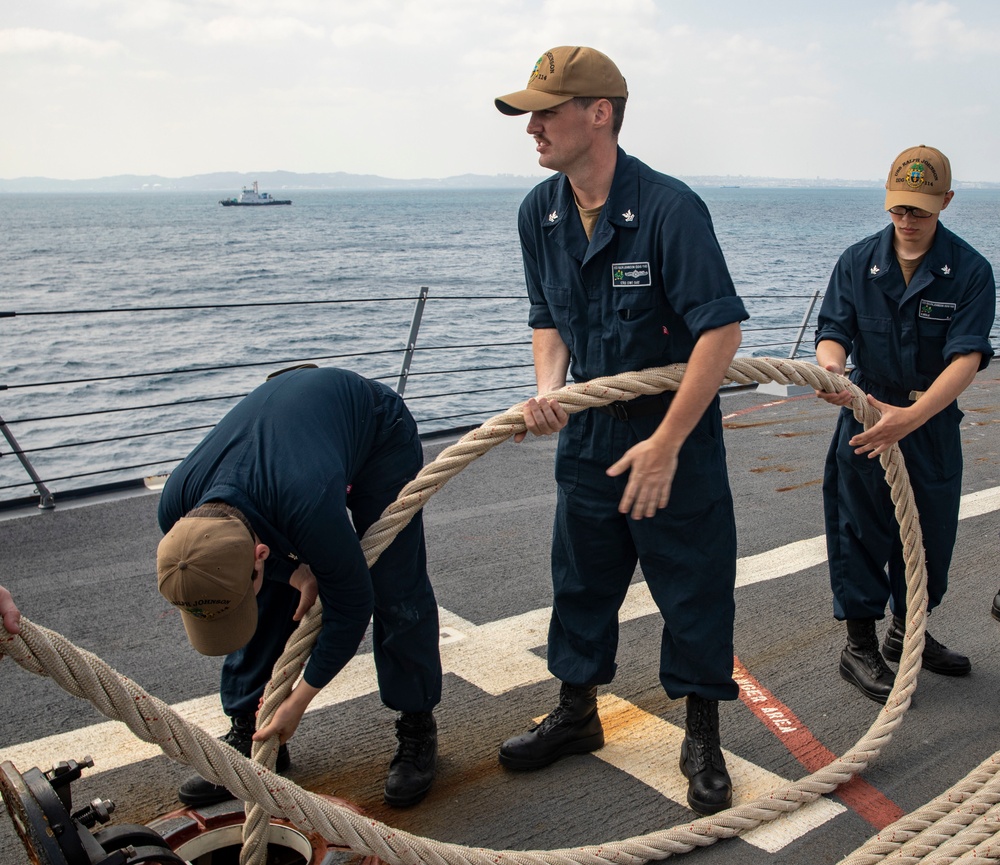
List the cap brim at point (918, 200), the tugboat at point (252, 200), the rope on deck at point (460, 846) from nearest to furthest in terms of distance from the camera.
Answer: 1. the rope on deck at point (460, 846)
2. the cap brim at point (918, 200)
3. the tugboat at point (252, 200)

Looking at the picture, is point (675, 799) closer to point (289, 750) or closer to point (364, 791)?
point (364, 791)

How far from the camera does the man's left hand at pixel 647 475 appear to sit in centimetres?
280

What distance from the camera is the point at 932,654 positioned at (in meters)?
4.13

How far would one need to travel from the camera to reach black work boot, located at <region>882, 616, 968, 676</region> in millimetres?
4082

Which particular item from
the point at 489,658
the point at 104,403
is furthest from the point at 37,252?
the point at 489,658

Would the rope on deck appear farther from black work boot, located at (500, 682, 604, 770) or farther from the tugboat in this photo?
the tugboat

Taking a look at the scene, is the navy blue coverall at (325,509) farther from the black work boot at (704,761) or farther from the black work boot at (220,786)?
the black work boot at (704,761)

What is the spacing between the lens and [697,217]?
2.89 meters

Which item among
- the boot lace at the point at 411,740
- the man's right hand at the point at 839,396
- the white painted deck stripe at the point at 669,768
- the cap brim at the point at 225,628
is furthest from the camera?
the man's right hand at the point at 839,396

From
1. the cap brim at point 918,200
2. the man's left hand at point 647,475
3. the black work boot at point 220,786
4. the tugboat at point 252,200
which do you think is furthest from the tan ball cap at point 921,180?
the tugboat at point 252,200

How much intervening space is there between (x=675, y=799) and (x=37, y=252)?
74416 mm

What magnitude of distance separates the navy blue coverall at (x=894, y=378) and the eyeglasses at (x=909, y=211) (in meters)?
0.14

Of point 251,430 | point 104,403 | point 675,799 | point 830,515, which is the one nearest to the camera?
point 251,430

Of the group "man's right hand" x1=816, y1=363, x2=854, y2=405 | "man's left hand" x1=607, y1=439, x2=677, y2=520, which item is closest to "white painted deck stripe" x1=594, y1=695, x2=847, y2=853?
"man's left hand" x1=607, y1=439, x2=677, y2=520
